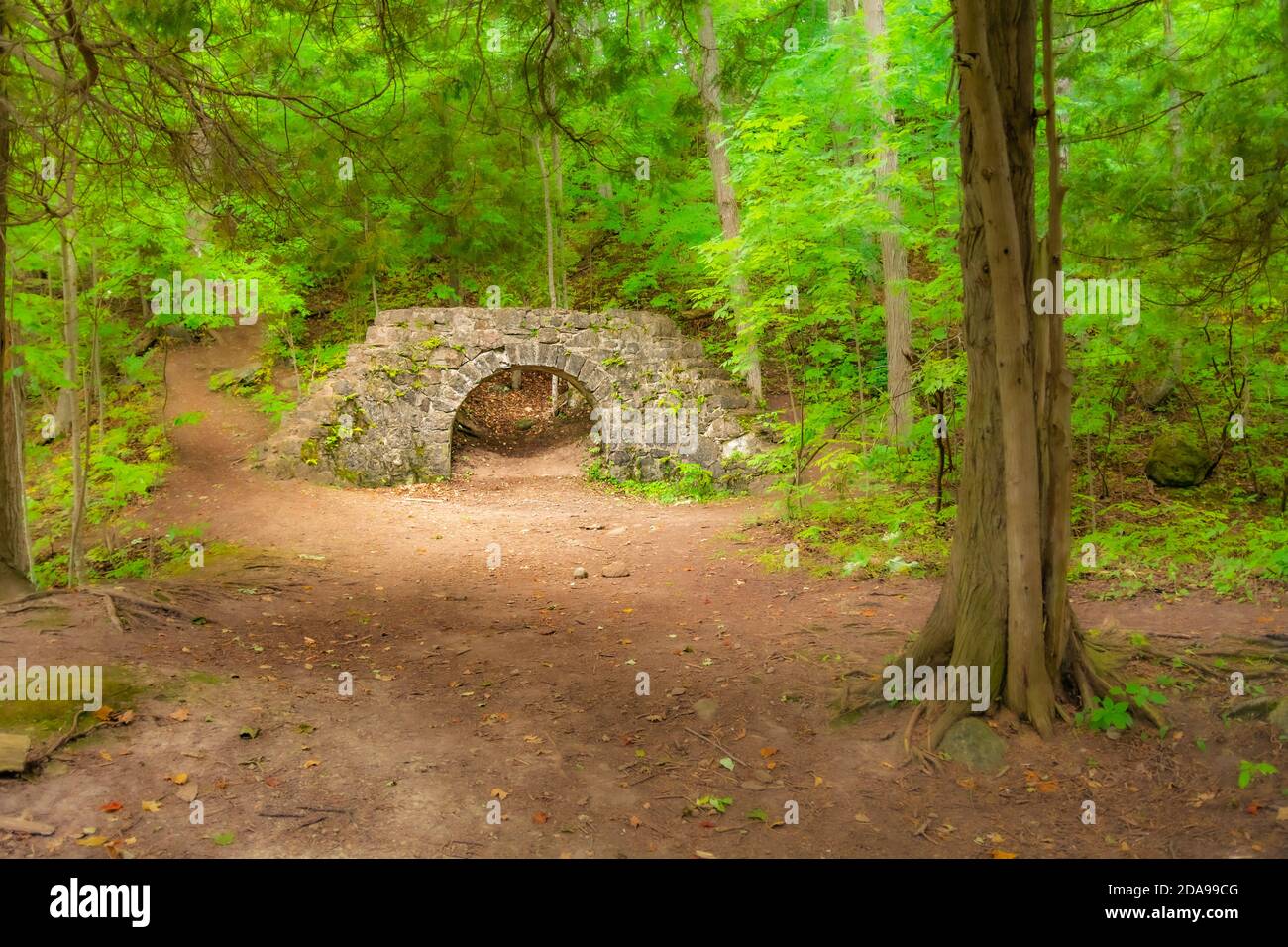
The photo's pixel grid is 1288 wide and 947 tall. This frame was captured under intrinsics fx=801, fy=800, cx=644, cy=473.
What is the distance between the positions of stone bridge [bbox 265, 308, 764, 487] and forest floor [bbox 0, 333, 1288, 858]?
6.63 meters

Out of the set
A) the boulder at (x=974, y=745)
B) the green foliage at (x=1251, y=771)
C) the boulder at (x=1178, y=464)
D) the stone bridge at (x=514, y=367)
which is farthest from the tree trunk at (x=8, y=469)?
the boulder at (x=1178, y=464)

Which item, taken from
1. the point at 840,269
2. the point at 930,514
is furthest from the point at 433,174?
the point at 930,514

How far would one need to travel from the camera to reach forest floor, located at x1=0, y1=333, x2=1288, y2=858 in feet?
11.1

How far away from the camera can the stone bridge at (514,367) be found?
14.0 metres

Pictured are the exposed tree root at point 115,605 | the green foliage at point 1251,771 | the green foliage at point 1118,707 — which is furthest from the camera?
the exposed tree root at point 115,605

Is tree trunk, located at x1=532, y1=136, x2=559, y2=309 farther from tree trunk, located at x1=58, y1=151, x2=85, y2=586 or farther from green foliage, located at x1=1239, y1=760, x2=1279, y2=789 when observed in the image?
green foliage, located at x1=1239, y1=760, x2=1279, y2=789

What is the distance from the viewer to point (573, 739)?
4383 millimetres

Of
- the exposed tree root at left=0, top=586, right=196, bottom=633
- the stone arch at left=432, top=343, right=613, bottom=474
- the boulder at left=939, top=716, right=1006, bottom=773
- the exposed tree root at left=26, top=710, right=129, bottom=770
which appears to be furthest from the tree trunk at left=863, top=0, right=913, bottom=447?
the exposed tree root at left=26, top=710, right=129, bottom=770

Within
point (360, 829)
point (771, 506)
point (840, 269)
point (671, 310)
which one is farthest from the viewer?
point (671, 310)

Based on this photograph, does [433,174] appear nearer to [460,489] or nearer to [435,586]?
[460,489]

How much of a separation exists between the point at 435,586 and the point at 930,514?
5.02 meters

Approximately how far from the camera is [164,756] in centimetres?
370

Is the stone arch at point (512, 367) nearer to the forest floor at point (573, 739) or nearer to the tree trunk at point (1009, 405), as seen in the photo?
the forest floor at point (573, 739)

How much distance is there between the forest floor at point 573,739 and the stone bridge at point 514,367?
6.63 meters
